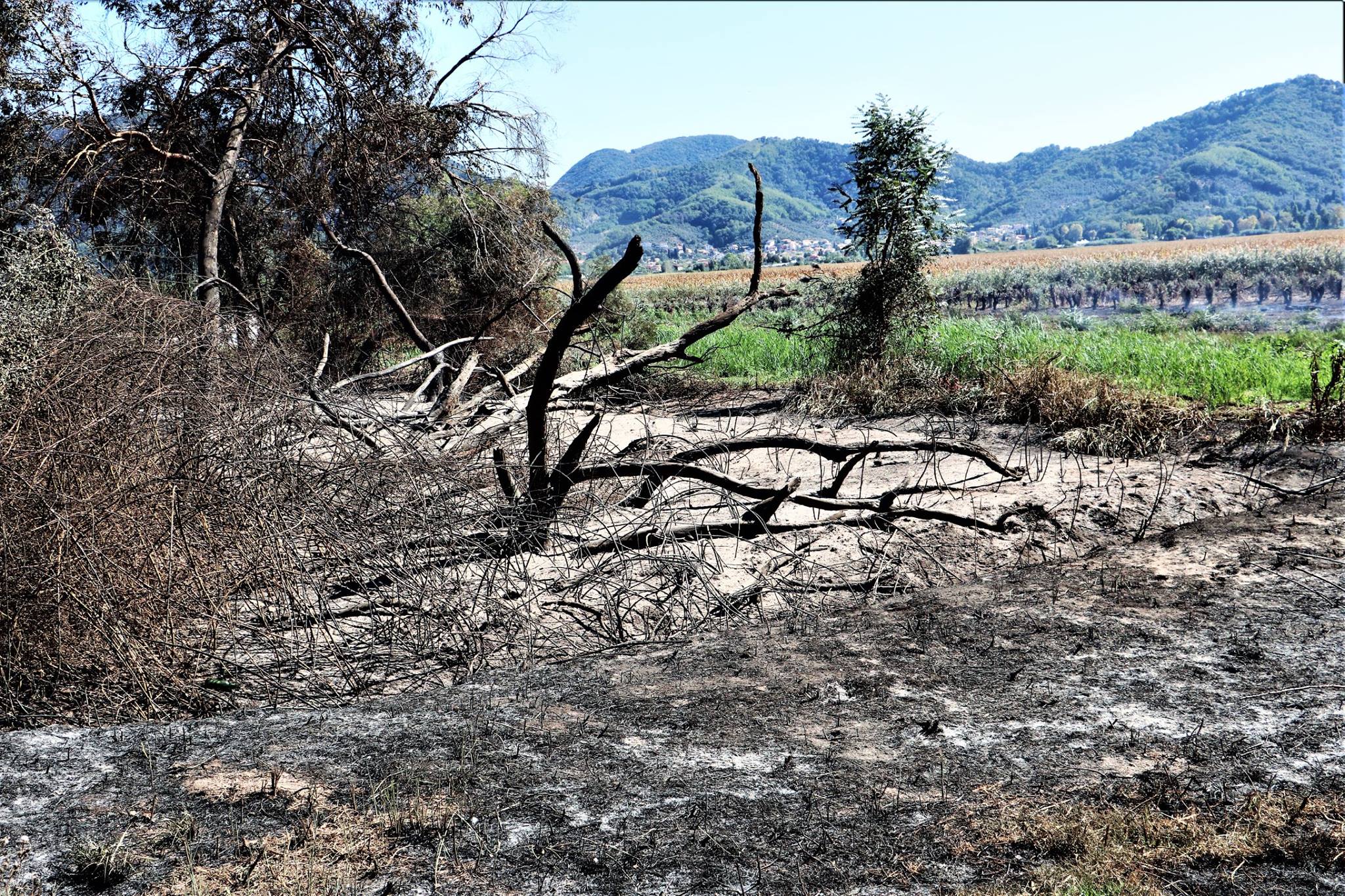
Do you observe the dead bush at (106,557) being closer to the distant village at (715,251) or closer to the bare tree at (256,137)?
the bare tree at (256,137)

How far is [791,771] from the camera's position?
347cm

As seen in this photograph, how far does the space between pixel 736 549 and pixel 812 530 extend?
867 mm

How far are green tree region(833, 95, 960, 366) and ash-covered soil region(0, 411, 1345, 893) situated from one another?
8219 millimetres

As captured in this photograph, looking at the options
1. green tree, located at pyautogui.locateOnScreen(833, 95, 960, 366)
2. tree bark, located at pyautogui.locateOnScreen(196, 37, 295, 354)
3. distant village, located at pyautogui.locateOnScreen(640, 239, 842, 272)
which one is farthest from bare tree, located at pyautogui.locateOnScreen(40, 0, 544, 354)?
distant village, located at pyautogui.locateOnScreen(640, 239, 842, 272)

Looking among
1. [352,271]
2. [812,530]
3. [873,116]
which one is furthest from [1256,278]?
[812,530]

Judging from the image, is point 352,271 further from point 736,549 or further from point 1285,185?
point 1285,185

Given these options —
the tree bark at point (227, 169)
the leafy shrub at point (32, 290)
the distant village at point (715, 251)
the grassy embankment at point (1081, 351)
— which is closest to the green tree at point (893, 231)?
the grassy embankment at point (1081, 351)

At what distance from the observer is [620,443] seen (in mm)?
10727

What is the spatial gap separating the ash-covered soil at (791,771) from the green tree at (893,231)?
8219 mm

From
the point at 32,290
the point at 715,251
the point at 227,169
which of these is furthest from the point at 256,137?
the point at 715,251

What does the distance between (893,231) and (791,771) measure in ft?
35.7

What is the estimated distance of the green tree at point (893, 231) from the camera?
13.1 m

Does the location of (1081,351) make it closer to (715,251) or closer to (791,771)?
(791,771)

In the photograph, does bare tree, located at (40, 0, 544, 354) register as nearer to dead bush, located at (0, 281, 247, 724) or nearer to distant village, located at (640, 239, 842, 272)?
dead bush, located at (0, 281, 247, 724)
